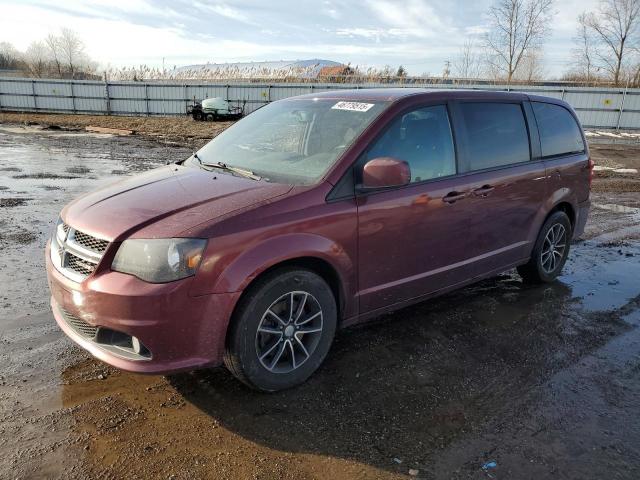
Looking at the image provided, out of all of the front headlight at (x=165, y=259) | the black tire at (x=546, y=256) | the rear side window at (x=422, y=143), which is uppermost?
the rear side window at (x=422, y=143)

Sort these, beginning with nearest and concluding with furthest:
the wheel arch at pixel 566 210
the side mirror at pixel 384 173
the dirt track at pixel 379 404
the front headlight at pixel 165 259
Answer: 1. the dirt track at pixel 379 404
2. the front headlight at pixel 165 259
3. the side mirror at pixel 384 173
4. the wheel arch at pixel 566 210

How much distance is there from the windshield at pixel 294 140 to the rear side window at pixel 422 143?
0.62 ft

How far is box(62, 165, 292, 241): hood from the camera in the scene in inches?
111

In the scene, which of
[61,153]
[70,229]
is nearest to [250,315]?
[70,229]

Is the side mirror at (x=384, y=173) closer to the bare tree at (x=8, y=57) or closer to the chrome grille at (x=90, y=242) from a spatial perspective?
the chrome grille at (x=90, y=242)

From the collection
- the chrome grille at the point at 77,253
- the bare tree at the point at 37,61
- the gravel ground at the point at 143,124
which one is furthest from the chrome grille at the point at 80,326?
the bare tree at the point at 37,61

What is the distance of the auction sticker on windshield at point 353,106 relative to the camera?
147 inches

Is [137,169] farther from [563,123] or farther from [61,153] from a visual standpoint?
[563,123]

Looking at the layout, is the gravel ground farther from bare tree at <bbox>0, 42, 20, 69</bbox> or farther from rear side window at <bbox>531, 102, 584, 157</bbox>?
bare tree at <bbox>0, 42, 20, 69</bbox>

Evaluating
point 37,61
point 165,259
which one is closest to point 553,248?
point 165,259

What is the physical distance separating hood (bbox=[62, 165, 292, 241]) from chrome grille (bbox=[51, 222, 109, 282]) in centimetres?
5

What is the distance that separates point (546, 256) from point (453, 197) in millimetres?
1937

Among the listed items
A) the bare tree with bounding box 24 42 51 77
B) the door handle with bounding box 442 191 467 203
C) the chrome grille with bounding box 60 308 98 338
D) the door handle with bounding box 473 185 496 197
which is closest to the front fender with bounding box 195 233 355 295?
the chrome grille with bounding box 60 308 98 338

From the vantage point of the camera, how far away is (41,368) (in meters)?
3.32
